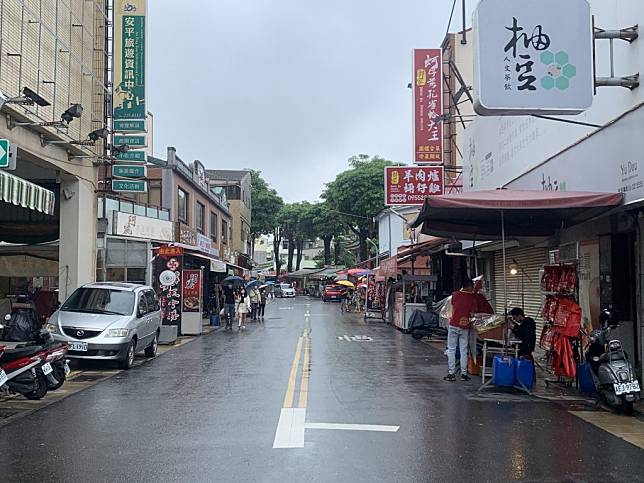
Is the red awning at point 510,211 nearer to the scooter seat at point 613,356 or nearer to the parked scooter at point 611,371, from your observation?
the parked scooter at point 611,371

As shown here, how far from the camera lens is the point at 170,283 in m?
21.2

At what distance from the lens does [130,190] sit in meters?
19.5

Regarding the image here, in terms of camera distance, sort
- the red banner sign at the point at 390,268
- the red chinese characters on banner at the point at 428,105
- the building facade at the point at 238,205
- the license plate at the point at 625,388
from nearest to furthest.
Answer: the license plate at the point at 625,388, the red chinese characters on banner at the point at 428,105, the red banner sign at the point at 390,268, the building facade at the point at 238,205

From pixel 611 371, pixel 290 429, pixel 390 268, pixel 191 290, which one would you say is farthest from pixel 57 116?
pixel 390 268

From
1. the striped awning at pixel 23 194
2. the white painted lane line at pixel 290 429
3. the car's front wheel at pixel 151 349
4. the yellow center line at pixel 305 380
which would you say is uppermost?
the striped awning at pixel 23 194

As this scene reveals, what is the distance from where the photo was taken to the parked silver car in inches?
514

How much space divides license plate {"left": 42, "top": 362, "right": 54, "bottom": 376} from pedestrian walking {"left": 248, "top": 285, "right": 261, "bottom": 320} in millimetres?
20814

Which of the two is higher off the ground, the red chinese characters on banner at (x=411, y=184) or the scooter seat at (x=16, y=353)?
the red chinese characters on banner at (x=411, y=184)

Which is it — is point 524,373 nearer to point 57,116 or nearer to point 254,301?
point 57,116

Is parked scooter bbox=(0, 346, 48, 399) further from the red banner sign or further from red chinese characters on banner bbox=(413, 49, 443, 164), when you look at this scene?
the red banner sign

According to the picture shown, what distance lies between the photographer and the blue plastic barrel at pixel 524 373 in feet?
35.6

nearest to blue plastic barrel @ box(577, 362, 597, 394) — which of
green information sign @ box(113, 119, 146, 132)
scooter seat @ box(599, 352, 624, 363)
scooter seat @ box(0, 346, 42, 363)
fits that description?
scooter seat @ box(599, 352, 624, 363)

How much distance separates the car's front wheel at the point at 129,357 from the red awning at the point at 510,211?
20.6ft

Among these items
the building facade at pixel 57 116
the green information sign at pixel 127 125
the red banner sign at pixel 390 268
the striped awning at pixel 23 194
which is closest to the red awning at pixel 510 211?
the striped awning at pixel 23 194
